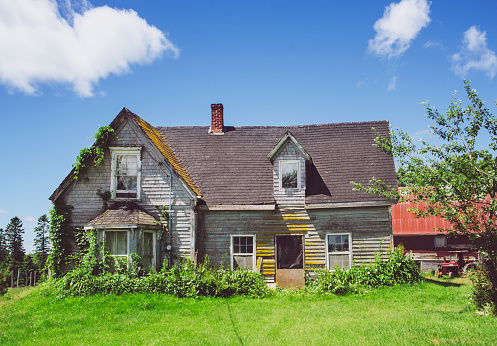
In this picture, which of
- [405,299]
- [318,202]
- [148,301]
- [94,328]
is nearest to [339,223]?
[318,202]

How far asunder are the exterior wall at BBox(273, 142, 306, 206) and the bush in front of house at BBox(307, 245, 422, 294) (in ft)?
10.8

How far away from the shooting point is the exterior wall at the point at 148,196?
56.7 ft

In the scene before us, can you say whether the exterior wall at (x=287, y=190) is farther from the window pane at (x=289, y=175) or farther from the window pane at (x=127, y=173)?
the window pane at (x=127, y=173)

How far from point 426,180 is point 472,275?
3016mm

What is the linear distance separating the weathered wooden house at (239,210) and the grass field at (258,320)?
2790 millimetres

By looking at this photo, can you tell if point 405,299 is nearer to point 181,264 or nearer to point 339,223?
point 339,223

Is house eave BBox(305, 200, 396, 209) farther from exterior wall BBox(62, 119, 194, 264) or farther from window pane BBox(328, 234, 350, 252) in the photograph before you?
exterior wall BBox(62, 119, 194, 264)

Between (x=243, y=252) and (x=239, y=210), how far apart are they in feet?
5.86

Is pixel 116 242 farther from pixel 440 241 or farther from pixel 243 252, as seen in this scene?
pixel 440 241

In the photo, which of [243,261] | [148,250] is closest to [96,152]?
[148,250]

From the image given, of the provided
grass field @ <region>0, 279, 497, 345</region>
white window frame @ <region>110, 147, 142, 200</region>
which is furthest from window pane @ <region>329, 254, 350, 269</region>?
white window frame @ <region>110, 147, 142, 200</region>

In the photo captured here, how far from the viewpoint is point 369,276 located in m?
16.0

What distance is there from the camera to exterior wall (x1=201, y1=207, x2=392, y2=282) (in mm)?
17656

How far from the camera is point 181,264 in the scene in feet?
55.1
